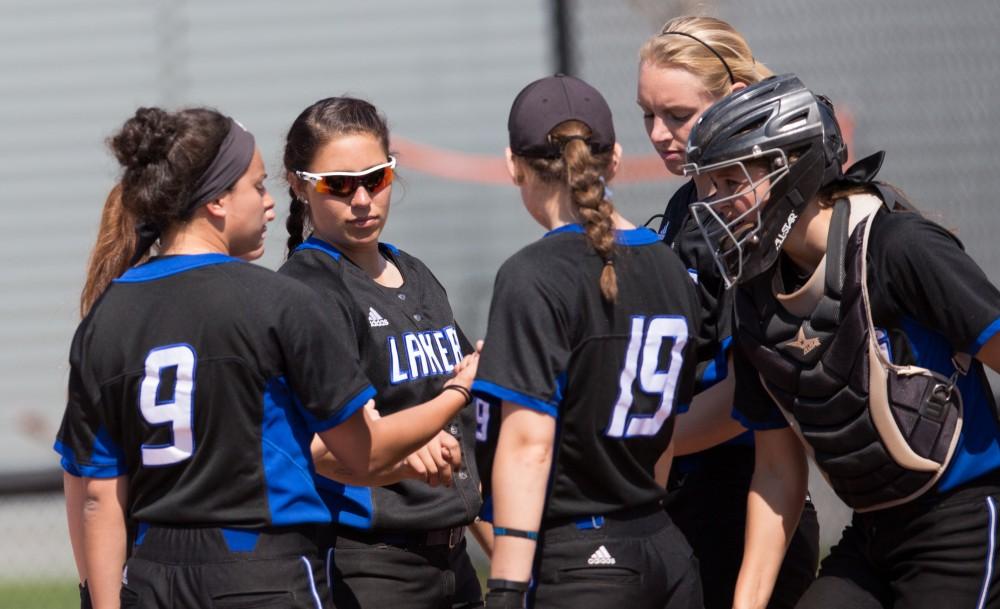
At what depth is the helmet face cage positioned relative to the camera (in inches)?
118

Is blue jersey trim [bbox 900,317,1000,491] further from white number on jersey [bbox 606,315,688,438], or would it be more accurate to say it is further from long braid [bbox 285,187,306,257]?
long braid [bbox 285,187,306,257]

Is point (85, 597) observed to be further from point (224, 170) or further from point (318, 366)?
point (224, 170)

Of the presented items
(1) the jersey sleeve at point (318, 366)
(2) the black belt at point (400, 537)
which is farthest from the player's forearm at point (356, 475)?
(1) the jersey sleeve at point (318, 366)

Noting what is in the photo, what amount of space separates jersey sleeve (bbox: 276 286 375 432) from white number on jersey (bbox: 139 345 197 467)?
0.67 feet

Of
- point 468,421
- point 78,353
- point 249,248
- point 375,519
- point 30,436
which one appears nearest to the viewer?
point 78,353

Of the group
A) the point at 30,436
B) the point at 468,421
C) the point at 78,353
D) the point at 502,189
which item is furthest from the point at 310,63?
the point at 78,353

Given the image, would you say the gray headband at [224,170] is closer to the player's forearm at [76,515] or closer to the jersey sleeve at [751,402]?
the player's forearm at [76,515]

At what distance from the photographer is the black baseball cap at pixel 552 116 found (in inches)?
118

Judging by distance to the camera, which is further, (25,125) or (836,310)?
(25,125)

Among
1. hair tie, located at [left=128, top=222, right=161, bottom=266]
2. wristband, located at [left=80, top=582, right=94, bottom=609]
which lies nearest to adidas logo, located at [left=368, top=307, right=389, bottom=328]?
hair tie, located at [left=128, top=222, right=161, bottom=266]

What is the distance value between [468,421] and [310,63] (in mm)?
3987

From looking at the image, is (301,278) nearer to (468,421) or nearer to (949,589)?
(468,421)

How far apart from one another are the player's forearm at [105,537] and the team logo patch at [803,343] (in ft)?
5.02

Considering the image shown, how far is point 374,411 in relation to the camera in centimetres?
326
